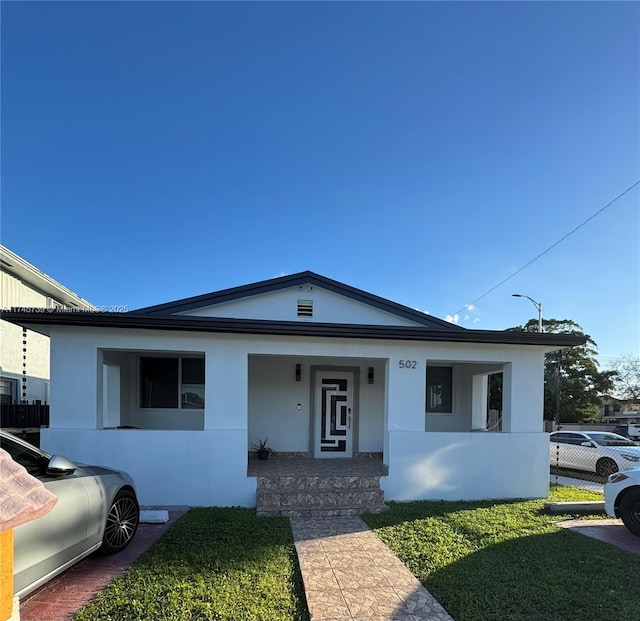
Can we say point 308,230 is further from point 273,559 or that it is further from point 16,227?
point 273,559

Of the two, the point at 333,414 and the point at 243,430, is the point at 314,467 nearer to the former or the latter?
the point at 333,414

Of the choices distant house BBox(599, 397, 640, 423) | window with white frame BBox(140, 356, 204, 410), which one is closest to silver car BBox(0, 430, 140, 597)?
window with white frame BBox(140, 356, 204, 410)

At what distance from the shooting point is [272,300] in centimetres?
1005

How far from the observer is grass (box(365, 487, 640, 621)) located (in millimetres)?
3912

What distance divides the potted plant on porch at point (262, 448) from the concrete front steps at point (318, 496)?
2.43m

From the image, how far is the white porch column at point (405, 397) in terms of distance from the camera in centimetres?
817

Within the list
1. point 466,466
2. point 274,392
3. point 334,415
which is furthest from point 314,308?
point 466,466

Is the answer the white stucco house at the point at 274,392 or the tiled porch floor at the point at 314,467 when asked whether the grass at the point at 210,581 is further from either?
the tiled porch floor at the point at 314,467

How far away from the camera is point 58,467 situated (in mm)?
4047

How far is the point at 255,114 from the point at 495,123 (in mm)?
5764

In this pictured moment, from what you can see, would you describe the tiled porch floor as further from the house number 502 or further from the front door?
the house number 502

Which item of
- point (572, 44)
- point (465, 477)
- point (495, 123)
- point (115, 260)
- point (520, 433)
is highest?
point (572, 44)

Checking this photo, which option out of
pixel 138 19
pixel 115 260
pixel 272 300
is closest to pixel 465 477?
pixel 272 300

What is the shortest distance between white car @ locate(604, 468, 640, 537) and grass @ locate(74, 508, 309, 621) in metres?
4.84
